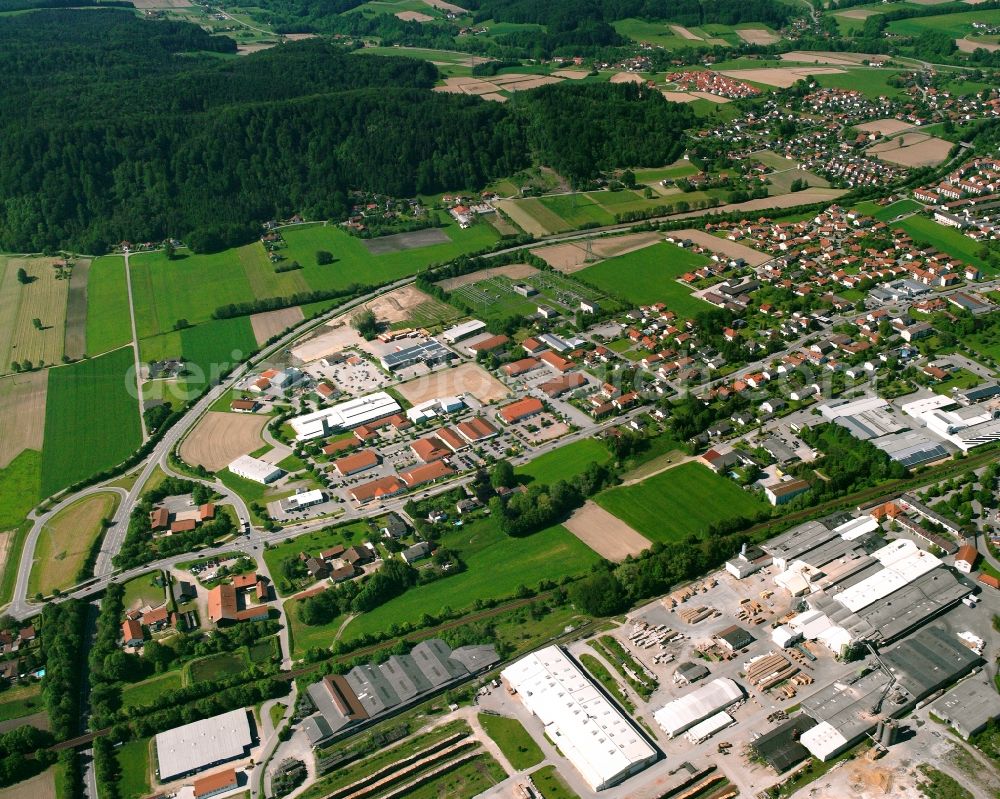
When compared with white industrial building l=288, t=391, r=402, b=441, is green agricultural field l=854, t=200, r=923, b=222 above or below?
above

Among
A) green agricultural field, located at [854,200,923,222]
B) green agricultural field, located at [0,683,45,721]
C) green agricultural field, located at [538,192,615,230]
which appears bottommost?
green agricultural field, located at [0,683,45,721]

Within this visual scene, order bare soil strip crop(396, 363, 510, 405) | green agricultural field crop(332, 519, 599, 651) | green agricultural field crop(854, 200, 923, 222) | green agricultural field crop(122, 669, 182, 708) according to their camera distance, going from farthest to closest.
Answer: green agricultural field crop(854, 200, 923, 222), bare soil strip crop(396, 363, 510, 405), green agricultural field crop(332, 519, 599, 651), green agricultural field crop(122, 669, 182, 708)

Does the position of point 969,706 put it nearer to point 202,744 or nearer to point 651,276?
point 202,744

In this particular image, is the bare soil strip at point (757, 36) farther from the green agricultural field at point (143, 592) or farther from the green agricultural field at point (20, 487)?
the green agricultural field at point (143, 592)

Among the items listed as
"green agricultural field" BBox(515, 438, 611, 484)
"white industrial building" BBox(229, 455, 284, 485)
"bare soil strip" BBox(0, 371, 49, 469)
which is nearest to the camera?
"green agricultural field" BBox(515, 438, 611, 484)

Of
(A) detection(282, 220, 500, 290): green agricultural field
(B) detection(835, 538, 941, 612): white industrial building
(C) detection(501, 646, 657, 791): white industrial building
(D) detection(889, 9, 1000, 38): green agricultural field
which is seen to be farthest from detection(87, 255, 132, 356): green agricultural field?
(D) detection(889, 9, 1000, 38): green agricultural field

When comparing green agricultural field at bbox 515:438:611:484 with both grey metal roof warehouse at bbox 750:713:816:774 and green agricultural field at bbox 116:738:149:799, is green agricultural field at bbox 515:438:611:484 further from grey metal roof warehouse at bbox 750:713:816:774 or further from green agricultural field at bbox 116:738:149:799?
green agricultural field at bbox 116:738:149:799

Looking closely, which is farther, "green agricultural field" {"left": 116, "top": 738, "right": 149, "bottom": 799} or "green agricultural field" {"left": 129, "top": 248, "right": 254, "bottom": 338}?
"green agricultural field" {"left": 129, "top": 248, "right": 254, "bottom": 338}

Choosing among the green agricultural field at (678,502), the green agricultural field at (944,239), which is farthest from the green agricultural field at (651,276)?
the green agricultural field at (678,502)
